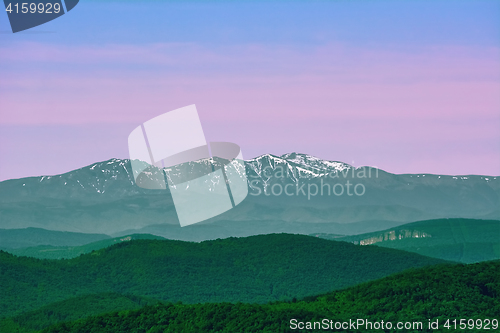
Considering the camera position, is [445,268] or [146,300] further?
[146,300]

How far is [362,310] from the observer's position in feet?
324

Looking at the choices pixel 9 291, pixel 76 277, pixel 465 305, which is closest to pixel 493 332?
pixel 465 305

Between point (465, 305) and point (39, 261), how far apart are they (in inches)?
4862

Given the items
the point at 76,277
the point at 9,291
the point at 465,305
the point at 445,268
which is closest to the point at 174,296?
the point at 76,277

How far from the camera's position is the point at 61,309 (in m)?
146

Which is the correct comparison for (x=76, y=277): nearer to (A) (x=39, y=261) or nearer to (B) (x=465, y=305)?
(A) (x=39, y=261)

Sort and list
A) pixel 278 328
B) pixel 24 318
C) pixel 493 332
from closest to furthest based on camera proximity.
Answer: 1. pixel 493 332
2. pixel 278 328
3. pixel 24 318

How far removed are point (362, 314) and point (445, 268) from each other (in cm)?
1949

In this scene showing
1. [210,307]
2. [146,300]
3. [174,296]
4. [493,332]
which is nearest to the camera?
[493,332]

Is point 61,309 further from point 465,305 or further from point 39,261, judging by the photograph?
point 465,305

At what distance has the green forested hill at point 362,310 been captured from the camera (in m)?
89.5

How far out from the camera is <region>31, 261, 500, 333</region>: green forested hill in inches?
3524

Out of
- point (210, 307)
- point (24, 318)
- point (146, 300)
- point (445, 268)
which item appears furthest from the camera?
point (146, 300)

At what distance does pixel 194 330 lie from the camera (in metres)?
90.2
